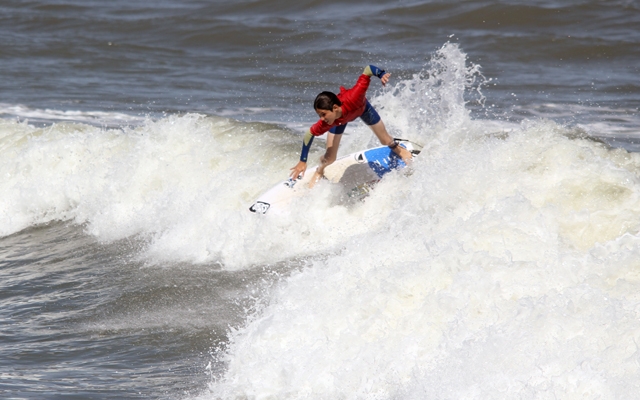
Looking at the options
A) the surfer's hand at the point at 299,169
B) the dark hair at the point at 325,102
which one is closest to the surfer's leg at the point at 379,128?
the dark hair at the point at 325,102

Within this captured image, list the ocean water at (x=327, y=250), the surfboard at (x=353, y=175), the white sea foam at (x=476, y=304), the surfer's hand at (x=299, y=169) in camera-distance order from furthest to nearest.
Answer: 1. the surfboard at (x=353, y=175)
2. the surfer's hand at (x=299, y=169)
3. the ocean water at (x=327, y=250)
4. the white sea foam at (x=476, y=304)

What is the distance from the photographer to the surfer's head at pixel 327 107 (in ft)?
25.2

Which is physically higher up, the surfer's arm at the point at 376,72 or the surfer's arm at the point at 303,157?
the surfer's arm at the point at 376,72

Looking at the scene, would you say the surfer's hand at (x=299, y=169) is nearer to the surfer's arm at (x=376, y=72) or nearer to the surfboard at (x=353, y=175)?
the surfboard at (x=353, y=175)

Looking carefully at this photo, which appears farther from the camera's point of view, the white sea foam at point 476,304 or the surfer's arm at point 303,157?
the surfer's arm at point 303,157

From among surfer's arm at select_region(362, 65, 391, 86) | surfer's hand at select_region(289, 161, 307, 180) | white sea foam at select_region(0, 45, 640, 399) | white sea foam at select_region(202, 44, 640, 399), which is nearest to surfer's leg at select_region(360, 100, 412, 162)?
white sea foam at select_region(0, 45, 640, 399)

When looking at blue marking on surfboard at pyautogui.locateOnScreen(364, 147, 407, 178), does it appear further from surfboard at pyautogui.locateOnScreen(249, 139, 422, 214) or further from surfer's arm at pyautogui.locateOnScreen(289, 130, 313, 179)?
surfer's arm at pyautogui.locateOnScreen(289, 130, 313, 179)

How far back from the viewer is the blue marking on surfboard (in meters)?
8.63

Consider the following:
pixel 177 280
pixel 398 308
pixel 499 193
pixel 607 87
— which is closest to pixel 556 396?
pixel 398 308

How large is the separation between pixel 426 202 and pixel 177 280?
2551 millimetres

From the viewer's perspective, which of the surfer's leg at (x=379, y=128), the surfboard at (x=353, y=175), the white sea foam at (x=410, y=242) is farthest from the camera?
the surfboard at (x=353, y=175)

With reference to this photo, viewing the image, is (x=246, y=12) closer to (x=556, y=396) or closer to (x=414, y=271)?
(x=414, y=271)

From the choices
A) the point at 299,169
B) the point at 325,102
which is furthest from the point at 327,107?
the point at 299,169

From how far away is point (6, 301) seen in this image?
7277mm
